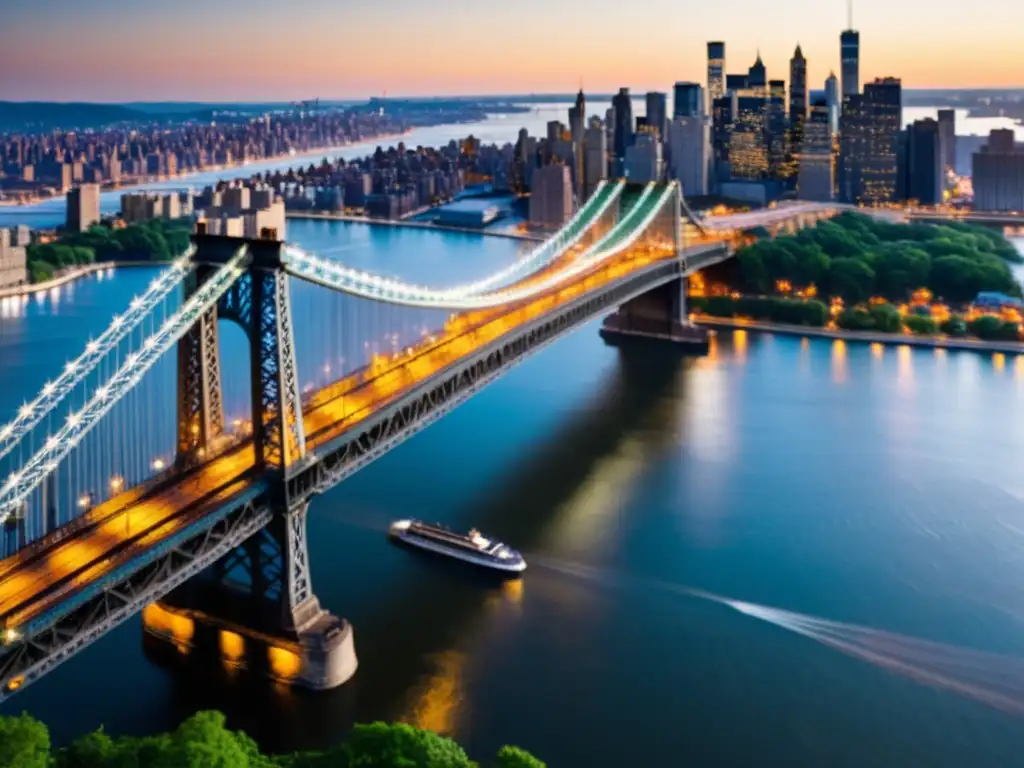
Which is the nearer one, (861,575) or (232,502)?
(232,502)

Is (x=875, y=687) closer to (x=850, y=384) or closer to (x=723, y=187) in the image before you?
(x=850, y=384)

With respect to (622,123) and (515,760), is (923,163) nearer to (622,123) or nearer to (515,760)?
(622,123)

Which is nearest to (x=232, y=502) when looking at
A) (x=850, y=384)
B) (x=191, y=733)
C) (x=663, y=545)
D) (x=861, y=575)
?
(x=191, y=733)

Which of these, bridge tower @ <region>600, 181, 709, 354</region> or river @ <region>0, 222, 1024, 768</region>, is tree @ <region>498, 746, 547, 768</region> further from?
bridge tower @ <region>600, 181, 709, 354</region>

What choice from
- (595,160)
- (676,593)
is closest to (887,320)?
(676,593)

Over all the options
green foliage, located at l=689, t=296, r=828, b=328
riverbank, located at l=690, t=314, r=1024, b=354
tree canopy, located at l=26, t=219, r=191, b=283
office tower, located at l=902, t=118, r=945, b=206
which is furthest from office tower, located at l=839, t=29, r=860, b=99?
riverbank, located at l=690, t=314, r=1024, b=354

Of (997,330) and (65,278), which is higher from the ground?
(65,278)

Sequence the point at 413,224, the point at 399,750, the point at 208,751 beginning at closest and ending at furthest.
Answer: the point at 208,751, the point at 399,750, the point at 413,224
